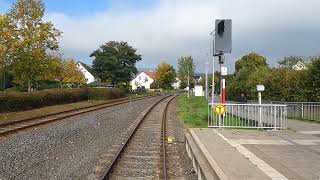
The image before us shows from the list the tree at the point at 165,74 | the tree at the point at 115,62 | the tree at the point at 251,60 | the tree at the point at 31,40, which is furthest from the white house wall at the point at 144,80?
the tree at the point at 31,40

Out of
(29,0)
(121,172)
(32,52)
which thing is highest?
(29,0)

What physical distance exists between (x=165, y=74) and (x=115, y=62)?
51926 mm

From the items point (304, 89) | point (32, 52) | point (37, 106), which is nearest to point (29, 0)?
point (32, 52)

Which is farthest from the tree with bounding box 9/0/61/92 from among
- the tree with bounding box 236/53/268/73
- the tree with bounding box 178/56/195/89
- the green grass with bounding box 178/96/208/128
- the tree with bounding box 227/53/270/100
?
the tree with bounding box 178/56/195/89

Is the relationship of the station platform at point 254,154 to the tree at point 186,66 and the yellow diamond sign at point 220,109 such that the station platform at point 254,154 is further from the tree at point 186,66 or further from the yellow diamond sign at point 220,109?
the tree at point 186,66

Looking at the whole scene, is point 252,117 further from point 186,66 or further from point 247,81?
point 186,66

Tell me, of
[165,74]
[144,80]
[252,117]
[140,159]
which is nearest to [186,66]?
[165,74]

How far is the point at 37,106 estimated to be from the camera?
37000mm

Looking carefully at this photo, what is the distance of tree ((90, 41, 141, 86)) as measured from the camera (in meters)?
95.0

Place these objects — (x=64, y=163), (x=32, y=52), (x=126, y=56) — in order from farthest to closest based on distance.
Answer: (x=126, y=56) → (x=32, y=52) → (x=64, y=163)

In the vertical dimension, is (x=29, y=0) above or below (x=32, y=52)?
above

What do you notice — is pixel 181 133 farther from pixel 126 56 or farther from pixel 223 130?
pixel 126 56

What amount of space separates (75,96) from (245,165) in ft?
135

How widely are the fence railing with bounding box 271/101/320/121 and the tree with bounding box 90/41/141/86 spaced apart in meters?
68.8
